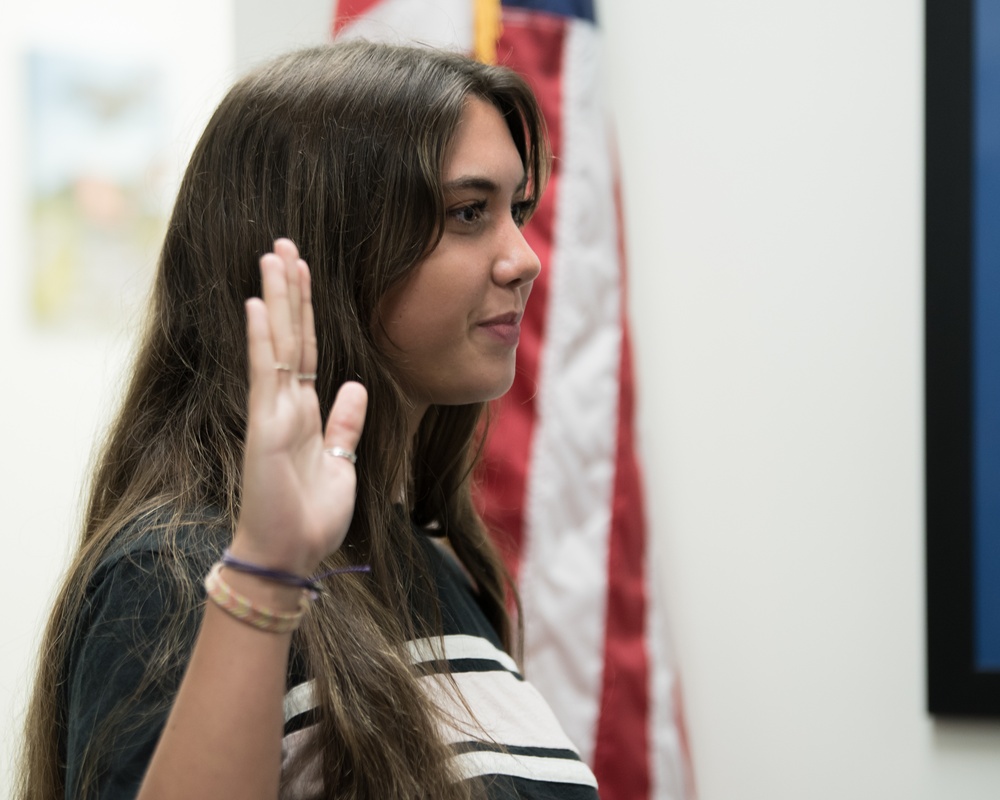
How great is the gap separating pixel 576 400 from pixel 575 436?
0.17ft

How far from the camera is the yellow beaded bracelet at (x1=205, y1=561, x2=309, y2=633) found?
0.56 meters

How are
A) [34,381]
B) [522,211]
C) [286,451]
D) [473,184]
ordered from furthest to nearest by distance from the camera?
[34,381]
[522,211]
[473,184]
[286,451]

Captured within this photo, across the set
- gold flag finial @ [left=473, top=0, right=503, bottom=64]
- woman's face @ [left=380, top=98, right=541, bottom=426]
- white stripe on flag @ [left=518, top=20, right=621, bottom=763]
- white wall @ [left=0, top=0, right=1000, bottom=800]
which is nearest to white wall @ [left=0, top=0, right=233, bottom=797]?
gold flag finial @ [left=473, top=0, right=503, bottom=64]

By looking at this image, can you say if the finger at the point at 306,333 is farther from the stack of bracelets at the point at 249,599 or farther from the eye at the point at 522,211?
the eye at the point at 522,211

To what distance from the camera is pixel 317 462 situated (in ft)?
1.94

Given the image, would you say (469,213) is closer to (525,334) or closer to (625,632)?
(525,334)

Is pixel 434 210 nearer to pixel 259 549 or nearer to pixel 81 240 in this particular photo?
pixel 259 549

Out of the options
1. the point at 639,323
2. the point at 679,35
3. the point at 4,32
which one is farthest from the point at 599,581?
the point at 4,32

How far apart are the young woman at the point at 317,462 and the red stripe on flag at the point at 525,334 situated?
37 centimetres

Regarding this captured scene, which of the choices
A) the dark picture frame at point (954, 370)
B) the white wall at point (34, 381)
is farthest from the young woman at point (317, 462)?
the white wall at point (34, 381)

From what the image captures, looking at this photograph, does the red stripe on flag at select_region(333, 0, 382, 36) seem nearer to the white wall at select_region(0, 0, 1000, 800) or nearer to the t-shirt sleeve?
the white wall at select_region(0, 0, 1000, 800)

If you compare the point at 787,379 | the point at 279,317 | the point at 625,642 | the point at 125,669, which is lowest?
the point at 625,642

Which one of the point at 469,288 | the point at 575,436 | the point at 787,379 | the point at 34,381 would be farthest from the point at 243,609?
the point at 34,381

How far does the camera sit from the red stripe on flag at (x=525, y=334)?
1.44m
